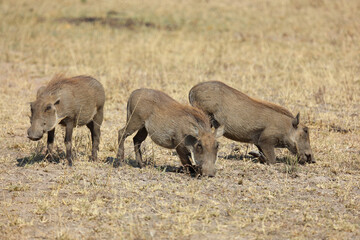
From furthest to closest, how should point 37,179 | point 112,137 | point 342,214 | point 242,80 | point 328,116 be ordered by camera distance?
point 242,80 → point 328,116 → point 112,137 → point 37,179 → point 342,214

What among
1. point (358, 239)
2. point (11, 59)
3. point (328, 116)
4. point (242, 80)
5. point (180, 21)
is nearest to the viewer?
point (358, 239)

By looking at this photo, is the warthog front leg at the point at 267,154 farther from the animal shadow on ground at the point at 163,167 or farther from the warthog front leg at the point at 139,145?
the warthog front leg at the point at 139,145

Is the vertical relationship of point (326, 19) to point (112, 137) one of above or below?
above

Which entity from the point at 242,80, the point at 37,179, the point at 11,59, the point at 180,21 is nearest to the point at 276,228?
the point at 37,179

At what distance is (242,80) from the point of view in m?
11.1

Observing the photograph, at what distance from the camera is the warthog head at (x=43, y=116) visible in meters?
5.86

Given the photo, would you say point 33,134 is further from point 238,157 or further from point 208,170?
point 238,157

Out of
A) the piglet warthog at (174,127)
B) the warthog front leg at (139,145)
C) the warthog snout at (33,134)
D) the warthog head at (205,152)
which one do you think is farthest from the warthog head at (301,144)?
the warthog snout at (33,134)

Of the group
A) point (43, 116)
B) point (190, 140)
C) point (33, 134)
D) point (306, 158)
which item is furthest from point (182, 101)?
point (33, 134)

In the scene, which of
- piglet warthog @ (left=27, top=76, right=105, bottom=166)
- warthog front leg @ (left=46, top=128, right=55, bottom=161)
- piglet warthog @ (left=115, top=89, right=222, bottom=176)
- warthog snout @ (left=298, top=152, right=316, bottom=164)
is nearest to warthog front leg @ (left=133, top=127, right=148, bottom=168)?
piglet warthog @ (left=115, top=89, right=222, bottom=176)

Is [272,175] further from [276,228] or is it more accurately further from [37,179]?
[37,179]

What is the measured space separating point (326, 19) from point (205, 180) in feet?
40.6

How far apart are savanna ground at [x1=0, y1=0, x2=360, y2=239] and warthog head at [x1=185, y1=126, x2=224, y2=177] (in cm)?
13

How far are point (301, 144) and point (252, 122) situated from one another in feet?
2.13
